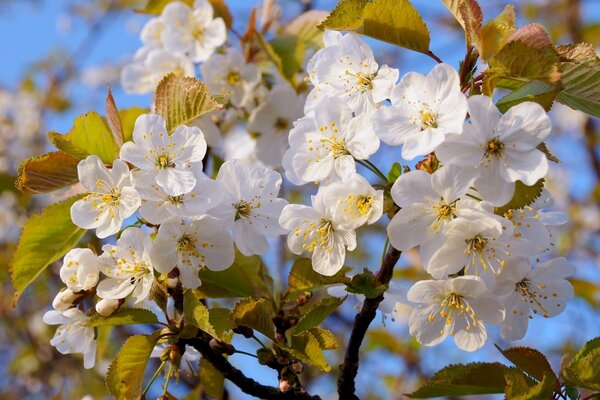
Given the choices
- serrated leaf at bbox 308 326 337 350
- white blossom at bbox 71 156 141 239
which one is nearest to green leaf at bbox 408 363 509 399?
serrated leaf at bbox 308 326 337 350

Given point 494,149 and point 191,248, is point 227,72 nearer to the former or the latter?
point 191,248

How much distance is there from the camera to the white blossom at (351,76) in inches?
66.4

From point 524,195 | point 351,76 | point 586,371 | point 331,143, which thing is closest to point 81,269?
point 331,143

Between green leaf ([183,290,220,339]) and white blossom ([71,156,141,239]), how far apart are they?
244mm

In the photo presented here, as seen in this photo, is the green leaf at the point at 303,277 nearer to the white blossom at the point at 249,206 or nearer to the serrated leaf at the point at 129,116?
the white blossom at the point at 249,206

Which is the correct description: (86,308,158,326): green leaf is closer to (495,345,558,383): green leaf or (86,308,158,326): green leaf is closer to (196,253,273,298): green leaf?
(196,253,273,298): green leaf

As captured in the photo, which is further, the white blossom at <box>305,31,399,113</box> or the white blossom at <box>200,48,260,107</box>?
the white blossom at <box>200,48,260,107</box>

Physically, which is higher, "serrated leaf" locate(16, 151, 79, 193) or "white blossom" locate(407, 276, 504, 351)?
"serrated leaf" locate(16, 151, 79, 193)

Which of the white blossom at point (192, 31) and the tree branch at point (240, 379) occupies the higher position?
the white blossom at point (192, 31)

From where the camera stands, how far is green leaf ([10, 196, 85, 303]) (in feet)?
6.19

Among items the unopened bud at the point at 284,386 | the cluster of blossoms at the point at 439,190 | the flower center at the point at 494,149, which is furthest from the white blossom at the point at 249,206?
the flower center at the point at 494,149

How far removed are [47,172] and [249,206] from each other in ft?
1.67

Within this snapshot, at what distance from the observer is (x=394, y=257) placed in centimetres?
163

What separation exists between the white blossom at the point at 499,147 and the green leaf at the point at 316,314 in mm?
431
